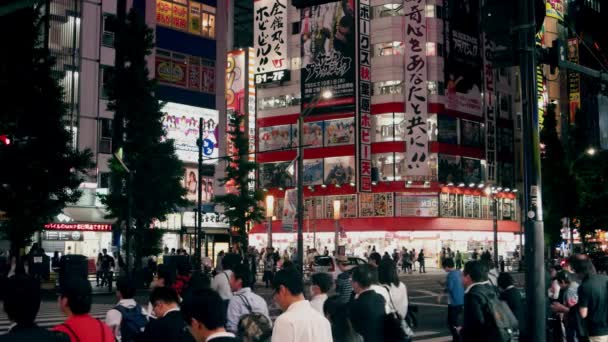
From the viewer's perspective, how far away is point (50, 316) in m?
19.4

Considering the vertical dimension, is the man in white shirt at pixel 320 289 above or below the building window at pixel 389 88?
below

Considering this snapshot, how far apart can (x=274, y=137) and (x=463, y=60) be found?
17.7 m

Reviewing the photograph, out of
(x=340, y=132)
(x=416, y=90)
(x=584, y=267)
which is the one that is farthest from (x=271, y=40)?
(x=584, y=267)

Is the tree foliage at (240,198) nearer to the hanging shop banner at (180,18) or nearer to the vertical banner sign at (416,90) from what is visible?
the hanging shop banner at (180,18)

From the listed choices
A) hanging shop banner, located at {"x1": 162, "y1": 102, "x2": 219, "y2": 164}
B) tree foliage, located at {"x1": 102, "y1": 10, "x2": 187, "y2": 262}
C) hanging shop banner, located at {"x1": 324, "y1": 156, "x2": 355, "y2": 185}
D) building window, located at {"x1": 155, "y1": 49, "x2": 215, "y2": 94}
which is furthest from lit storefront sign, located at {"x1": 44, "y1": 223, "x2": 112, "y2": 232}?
hanging shop banner, located at {"x1": 324, "y1": 156, "x2": 355, "y2": 185}

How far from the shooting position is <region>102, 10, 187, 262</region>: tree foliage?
113ft

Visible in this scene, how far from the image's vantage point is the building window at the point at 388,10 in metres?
60.9

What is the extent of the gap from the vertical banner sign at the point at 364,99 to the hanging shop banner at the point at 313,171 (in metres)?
5.00

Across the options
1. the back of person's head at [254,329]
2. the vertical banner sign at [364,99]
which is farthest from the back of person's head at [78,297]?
the vertical banner sign at [364,99]

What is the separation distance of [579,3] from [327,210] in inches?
1935

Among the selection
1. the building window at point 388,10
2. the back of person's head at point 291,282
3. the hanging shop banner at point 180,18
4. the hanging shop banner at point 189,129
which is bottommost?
the back of person's head at point 291,282

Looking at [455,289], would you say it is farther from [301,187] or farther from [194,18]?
[194,18]

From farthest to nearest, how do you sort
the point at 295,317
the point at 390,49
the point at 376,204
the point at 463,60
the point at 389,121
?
the point at 463,60 → the point at 390,49 → the point at 389,121 → the point at 376,204 → the point at 295,317

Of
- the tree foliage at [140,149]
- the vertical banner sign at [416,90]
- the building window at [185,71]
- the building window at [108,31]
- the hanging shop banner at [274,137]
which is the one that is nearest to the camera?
the tree foliage at [140,149]
